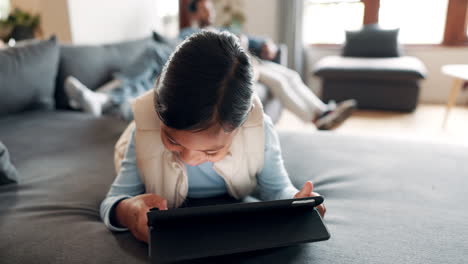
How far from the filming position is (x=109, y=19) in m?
2.86

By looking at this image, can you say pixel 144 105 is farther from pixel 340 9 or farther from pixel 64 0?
pixel 340 9

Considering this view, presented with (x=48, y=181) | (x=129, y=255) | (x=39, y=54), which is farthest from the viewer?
(x=39, y=54)

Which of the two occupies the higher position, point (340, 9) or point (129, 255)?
point (340, 9)

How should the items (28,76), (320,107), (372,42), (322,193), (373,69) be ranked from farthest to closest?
(372,42) → (373,69) → (320,107) → (28,76) → (322,193)

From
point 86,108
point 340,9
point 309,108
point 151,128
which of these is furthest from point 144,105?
point 340,9

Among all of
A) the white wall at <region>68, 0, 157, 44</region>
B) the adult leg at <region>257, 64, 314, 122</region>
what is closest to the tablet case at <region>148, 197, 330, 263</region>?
the adult leg at <region>257, 64, 314, 122</region>

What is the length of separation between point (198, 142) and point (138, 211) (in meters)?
0.22

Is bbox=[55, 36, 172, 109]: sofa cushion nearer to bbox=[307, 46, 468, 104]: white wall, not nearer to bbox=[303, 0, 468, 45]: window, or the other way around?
bbox=[303, 0, 468, 45]: window

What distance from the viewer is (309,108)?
2.67 meters

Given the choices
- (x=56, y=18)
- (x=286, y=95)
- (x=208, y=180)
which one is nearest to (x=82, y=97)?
(x=56, y=18)

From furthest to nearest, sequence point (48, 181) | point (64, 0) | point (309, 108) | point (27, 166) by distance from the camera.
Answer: point (309, 108) → point (64, 0) → point (27, 166) → point (48, 181)

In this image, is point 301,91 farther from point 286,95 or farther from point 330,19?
point 330,19

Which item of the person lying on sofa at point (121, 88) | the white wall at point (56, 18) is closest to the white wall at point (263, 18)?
the person lying on sofa at point (121, 88)

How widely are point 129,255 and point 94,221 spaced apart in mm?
213
